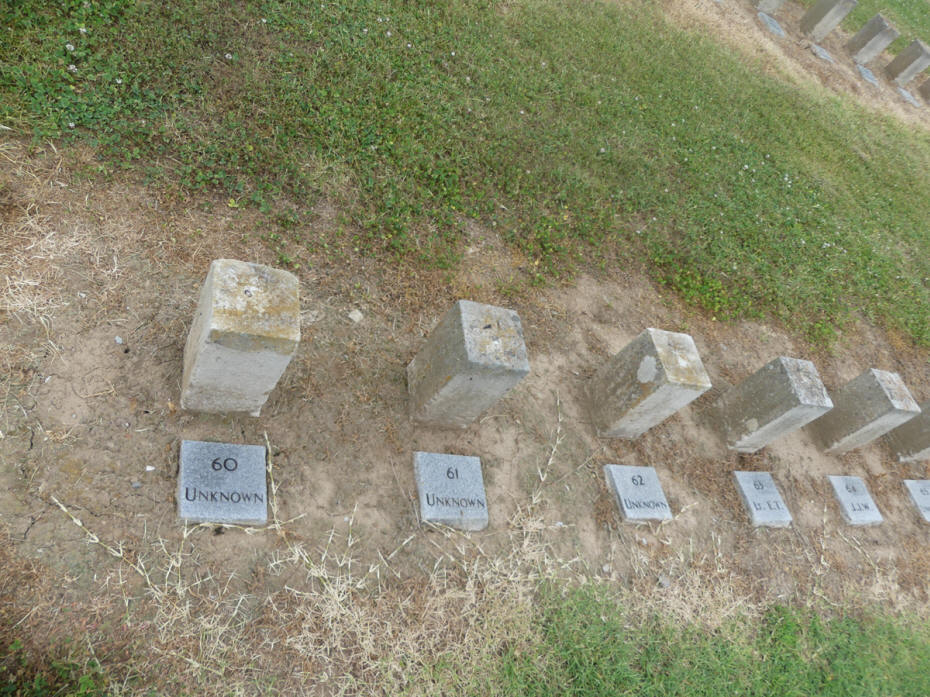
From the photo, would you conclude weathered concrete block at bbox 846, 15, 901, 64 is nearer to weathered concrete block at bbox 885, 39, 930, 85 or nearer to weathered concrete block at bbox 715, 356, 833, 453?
weathered concrete block at bbox 885, 39, 930, 85

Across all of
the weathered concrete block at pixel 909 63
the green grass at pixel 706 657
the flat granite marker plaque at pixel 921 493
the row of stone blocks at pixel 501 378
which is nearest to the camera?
the row of stone blocks at pixel 501 378

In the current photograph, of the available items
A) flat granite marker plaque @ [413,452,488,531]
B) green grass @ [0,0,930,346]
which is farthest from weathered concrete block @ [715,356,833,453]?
flat granite marker plaque @ [413,452,488,531]

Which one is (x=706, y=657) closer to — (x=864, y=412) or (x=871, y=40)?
(x=864, y=412)

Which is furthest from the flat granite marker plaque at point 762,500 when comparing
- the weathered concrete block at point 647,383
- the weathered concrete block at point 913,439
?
the weathered concrete block at point 913,439

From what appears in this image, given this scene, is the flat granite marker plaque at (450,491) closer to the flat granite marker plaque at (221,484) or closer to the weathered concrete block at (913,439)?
the flat granite marker plaque at (221,484)

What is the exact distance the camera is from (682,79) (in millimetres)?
9281

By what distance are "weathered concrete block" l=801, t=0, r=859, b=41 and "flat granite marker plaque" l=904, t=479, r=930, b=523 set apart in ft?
36.2

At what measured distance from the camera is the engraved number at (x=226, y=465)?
3.39m

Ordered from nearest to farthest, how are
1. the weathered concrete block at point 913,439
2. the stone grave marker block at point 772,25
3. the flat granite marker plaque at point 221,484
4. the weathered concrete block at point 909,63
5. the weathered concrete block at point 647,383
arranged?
1. the flat granite marker plaque at point 221,484
2. the weathered concrete block at point 647,383
3. the weathered concrete block at point 913,439
4. the stone grave marker block at point 772,25
5. the weathered concrete block at point 909,63

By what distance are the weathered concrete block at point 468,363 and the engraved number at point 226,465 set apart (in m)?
1.40

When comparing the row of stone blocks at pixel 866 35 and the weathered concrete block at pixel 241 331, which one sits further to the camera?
the row of stone blocks at pixel 866 35

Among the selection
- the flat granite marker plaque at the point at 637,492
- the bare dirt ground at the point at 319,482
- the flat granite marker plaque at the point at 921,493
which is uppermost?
the flat granite marker plaque at the point at 921,493

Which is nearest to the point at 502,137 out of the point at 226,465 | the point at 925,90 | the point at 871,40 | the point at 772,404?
the point at 772,404

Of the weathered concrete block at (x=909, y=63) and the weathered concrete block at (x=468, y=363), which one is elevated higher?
the weathered concrete block at (x=909, y=63)
